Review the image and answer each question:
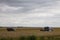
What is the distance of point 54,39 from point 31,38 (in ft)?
Result: 6.42

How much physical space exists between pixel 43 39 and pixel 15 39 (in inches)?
82.2

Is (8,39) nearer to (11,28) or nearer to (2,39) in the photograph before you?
(2,39)

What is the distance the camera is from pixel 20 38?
53.7 feet

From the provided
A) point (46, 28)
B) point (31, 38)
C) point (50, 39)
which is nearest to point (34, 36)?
point (31, 38)

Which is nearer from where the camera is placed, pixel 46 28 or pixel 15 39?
pixel 15 39

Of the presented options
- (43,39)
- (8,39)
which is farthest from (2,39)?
(43,39)

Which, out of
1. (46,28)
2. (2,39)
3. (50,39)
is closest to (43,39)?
(50,39)

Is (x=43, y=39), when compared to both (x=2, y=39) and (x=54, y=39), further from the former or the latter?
(x=2, y=39)

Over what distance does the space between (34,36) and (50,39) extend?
142 cm

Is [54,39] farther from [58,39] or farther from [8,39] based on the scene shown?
[8,39]

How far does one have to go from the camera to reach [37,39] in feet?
52.4

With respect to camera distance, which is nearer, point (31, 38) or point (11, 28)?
point (31, 38)

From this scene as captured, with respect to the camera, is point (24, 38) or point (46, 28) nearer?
point (24, 38)

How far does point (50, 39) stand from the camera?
55.6 ft
